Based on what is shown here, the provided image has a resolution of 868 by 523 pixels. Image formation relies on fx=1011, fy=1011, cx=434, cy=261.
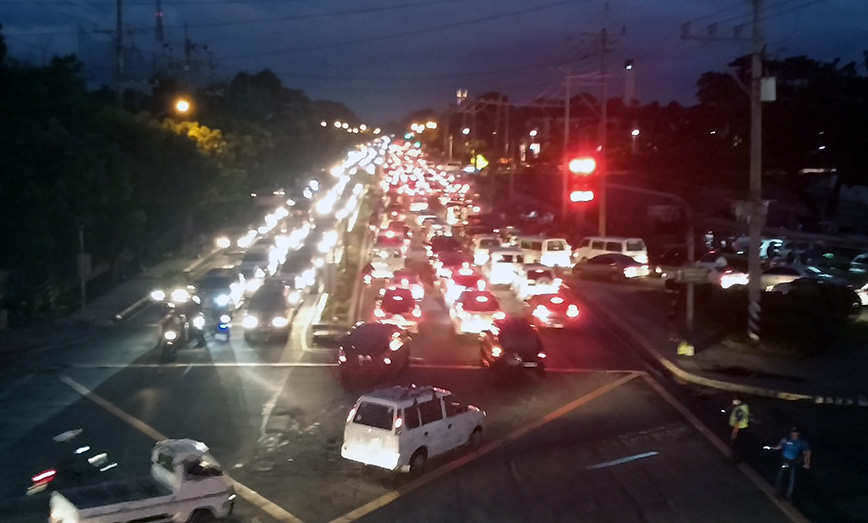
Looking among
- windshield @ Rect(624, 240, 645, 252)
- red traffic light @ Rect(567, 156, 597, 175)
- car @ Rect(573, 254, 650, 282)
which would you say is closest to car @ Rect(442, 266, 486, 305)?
car @ Rect(573, 254, 650, 282)

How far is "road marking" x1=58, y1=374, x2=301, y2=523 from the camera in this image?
15508 millimetres

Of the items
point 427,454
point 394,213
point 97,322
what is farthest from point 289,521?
point 394,213

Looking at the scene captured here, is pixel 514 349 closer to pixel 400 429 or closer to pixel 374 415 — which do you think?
pixel 374 415

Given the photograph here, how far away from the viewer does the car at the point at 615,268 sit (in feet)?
155

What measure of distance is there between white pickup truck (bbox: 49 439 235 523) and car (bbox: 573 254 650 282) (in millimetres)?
34536

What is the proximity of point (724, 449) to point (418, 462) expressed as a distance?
6298mm

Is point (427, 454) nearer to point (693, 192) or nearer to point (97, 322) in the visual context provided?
point (97, 322)

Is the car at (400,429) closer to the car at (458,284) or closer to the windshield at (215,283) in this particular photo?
the car at (458,284)

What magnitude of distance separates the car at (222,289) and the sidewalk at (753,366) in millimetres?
14062

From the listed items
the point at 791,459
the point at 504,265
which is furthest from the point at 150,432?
the point at 504,265

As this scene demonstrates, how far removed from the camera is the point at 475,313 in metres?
33.1

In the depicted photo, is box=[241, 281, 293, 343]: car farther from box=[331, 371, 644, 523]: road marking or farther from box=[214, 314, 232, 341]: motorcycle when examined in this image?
box=[331, 371, 644, 523]: road marking

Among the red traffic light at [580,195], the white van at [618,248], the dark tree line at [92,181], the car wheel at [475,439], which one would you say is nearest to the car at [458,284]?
the white van at [618,248]

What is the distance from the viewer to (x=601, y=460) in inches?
742
